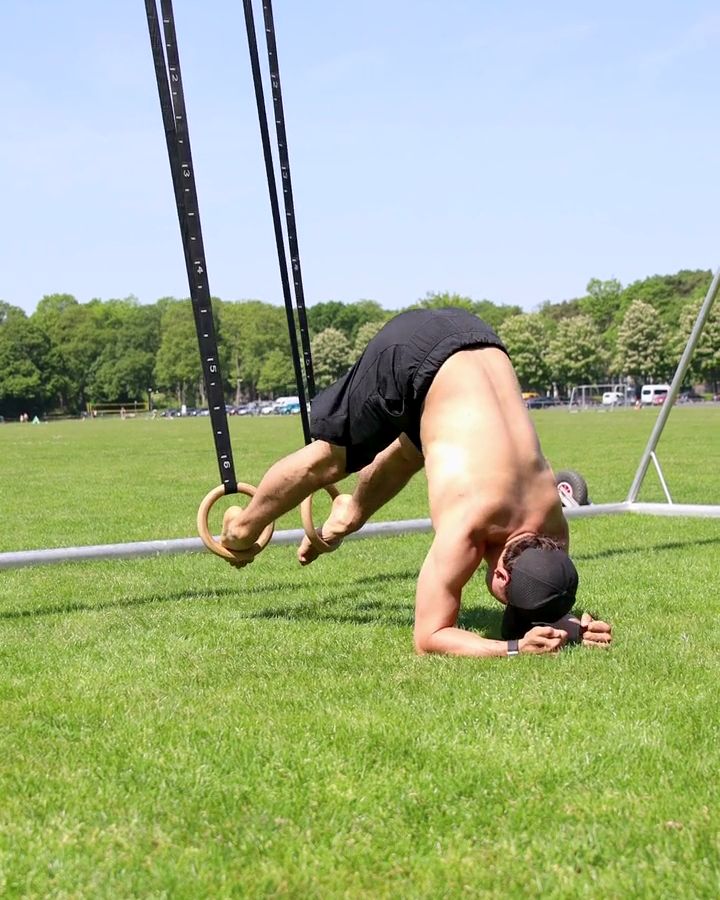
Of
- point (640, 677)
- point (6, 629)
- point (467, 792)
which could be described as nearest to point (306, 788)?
point (467, 792)

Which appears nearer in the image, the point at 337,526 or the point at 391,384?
the point at 391,384

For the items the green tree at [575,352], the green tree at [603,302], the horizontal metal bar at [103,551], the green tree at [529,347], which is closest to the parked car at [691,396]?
the green tree at [575,352]

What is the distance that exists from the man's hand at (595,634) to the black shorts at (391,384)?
1359 mm

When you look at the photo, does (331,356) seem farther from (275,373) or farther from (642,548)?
(642,548)

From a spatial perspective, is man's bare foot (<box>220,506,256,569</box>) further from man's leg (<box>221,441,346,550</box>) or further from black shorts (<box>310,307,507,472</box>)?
Result: black shorts (<box>310,307,507,472</box>)

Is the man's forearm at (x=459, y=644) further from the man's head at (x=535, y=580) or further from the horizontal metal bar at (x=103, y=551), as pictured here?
the horizontal metal bar at (x=103, y=551)

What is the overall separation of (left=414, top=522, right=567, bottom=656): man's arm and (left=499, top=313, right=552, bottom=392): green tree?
11177 centimetres

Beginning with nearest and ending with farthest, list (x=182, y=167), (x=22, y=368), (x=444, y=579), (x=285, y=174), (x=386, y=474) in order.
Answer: (x=444, y=579) → (x=182, y=167) → (x=386, y=474) → (x=285, y=174) → (x=22, y=368)

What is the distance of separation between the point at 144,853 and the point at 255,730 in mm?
1128

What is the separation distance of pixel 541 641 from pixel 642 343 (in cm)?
10967

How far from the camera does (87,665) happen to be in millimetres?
5574

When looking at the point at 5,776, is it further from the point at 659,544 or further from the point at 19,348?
the point at 19,348

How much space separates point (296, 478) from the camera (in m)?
6.18

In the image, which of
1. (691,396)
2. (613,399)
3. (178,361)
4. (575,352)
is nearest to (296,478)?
(613,399)
